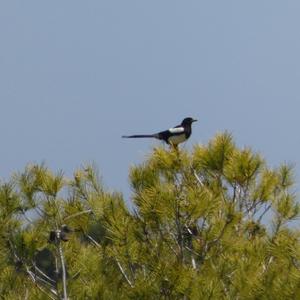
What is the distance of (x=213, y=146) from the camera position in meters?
6.21

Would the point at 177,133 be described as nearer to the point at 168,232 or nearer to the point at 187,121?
the point at 187,121

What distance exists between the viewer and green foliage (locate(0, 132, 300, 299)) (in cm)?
553

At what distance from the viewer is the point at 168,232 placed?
5793 mm

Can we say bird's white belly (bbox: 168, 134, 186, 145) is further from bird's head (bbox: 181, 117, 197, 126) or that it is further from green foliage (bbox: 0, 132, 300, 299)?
green foliage (bbox: 0, 132, 300, 299)

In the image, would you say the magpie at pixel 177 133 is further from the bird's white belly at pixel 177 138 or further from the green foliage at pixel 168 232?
the green foliage at pixel 168 232

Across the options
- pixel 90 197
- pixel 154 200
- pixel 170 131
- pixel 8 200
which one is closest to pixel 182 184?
pixel 154 200

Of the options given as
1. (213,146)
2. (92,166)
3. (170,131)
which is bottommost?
(92,166)

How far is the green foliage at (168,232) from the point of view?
5.53m

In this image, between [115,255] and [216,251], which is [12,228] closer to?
[115,255]

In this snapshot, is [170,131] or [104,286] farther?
[170,131]

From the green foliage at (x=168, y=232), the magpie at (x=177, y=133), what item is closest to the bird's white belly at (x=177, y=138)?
the magpie at (x=177, y=133)

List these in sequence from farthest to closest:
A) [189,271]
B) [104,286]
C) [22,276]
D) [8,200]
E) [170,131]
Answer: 1. [170,131]
2. [22,276]
3. [8,200]
4. [104,286]
5. [189,271]

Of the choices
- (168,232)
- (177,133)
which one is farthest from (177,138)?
(168,232)

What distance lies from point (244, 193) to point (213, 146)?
385 mm
